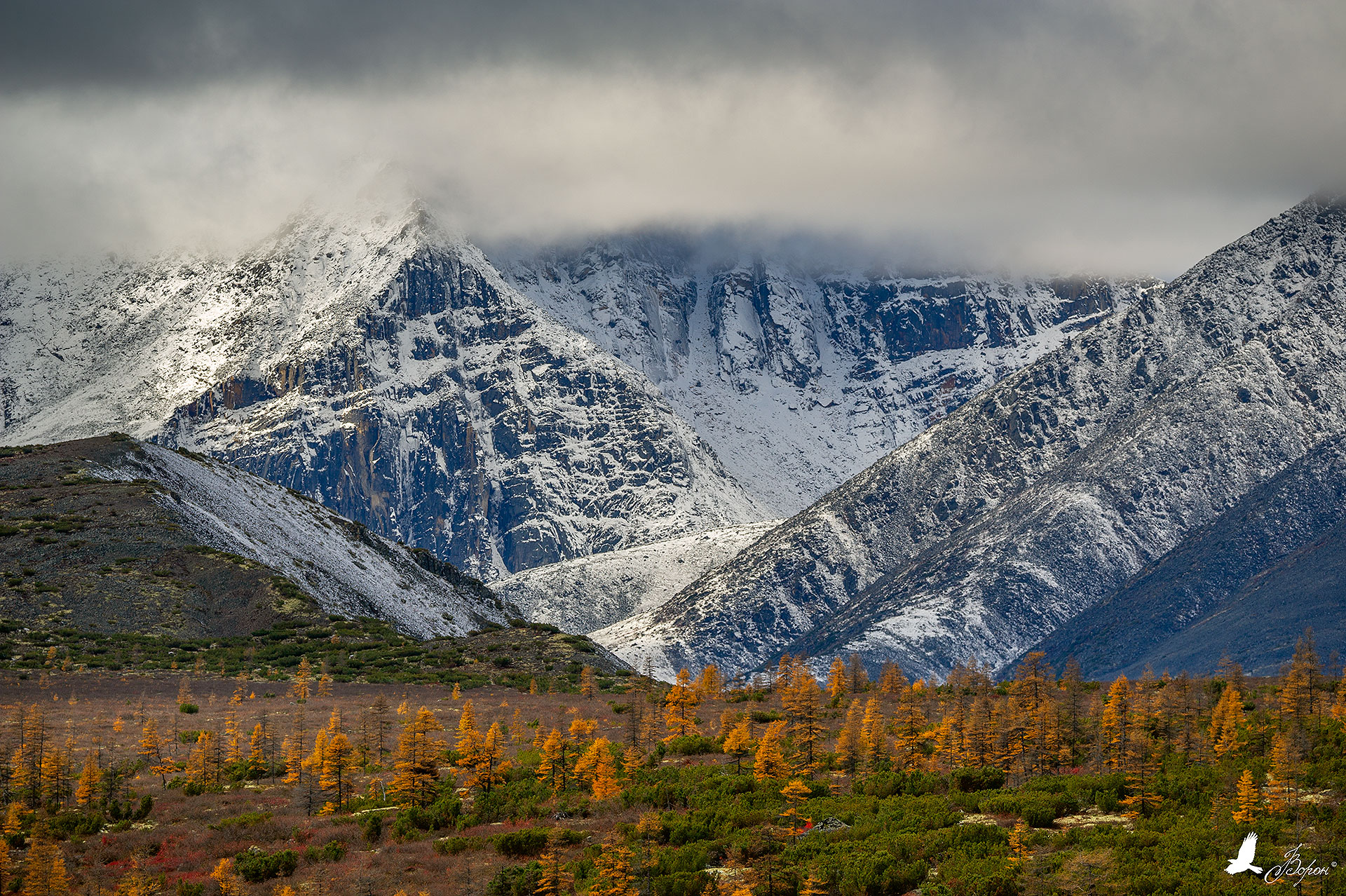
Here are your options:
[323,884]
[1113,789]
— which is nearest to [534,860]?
[323,884]

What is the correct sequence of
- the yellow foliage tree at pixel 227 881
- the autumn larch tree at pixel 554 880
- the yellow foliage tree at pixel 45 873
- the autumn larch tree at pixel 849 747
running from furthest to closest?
the autumn larch tree at pixel 849 747 < the yellow foliage tree at pixel 227 881 < the autumn larch tree at pixel 554 880 < the yellow foliage tree at pixel 45 873

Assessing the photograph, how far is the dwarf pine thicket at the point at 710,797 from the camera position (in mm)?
45438

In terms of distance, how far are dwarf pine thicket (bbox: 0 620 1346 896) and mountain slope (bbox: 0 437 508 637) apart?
2407 inches

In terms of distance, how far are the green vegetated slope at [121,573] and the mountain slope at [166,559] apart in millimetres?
170

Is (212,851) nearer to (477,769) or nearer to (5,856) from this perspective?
(5,856)

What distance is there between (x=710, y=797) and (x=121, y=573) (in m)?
110

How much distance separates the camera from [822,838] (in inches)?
1917

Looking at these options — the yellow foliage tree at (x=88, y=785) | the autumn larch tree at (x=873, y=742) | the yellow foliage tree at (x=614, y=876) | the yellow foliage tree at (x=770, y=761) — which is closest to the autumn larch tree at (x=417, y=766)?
the yellow foliage tree at (x=88, y=785)

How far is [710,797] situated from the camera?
180 ft

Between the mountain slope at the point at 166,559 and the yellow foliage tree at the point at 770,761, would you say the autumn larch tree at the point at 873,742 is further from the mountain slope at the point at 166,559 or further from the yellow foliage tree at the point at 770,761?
the mountain slope at the point at 166,559

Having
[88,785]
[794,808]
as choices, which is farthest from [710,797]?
[88,785]

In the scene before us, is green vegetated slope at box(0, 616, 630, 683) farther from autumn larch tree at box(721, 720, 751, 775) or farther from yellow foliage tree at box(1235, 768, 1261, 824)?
yellow foliage tree at box(1235, 768, 1261, 824)

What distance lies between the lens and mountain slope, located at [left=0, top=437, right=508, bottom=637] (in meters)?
140

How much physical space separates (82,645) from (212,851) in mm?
78577
